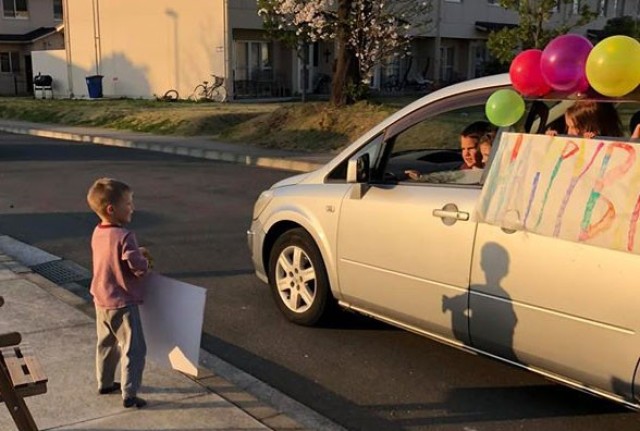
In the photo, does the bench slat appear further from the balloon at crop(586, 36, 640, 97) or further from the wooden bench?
the balloon at crop(586, 36, 640, 97)

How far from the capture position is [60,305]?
5.70 metres

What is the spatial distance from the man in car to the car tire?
3.08 feet

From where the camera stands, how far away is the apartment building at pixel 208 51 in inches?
1236

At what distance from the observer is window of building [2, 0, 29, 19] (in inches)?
1836

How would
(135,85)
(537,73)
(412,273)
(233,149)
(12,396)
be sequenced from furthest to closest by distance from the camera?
(135,85) → (233,149) → (412,273) → (537,73) → (12,396)

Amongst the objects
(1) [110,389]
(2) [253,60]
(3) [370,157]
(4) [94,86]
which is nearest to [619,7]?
(2) [253,60]

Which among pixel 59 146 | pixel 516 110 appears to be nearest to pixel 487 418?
pixel 516 110

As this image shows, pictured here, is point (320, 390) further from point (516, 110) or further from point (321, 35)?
point (321, 35)

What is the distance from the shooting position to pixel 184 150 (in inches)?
695

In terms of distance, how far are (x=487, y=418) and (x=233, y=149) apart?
542 inches

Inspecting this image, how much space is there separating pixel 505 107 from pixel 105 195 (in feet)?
7.12

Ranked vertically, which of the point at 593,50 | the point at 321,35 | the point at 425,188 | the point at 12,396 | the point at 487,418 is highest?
the point at 321,35

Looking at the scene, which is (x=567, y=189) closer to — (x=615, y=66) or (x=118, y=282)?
(x=615, y=66)

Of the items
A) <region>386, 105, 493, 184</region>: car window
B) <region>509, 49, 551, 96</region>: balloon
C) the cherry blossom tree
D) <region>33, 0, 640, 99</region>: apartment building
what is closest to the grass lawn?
the cherry blossom tree
